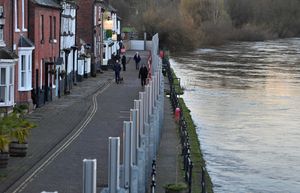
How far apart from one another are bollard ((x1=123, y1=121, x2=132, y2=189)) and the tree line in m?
99.9

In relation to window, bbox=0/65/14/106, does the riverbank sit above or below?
below

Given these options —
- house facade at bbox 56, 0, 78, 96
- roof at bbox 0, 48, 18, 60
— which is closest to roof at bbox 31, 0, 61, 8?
house facade at bbox 56, 0, 78, 96

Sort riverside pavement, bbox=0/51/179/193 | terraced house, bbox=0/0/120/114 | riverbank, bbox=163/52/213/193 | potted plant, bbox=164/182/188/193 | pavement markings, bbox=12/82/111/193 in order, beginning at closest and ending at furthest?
potted plant, bbox=164/182/188/193 → pavement markings, bbox=12/82/111/193 → riverside pavement, bbox=0/51/179/193 → riverbank, bbox=163/52/213/193 → terraced house, bbox=0/0/120/114

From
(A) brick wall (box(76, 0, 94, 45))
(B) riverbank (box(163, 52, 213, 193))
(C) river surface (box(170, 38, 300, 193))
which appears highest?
(A) brick wall (box(76, 0, 94, 45))

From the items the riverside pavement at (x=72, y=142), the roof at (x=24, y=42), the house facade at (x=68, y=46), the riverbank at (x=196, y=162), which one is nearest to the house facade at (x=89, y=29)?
the house facade at (x=68, y=46)

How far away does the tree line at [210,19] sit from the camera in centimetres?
11669

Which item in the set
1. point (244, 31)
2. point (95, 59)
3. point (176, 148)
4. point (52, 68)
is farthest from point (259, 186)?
point (244, 31)

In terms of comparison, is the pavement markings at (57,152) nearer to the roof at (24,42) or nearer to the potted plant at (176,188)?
the potted plant at (176,188)

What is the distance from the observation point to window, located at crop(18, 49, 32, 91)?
33.2m

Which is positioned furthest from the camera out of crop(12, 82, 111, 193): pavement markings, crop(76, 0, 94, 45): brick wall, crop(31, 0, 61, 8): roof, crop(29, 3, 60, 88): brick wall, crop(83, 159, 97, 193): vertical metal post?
crop(76, 0, 94, 45): brick wall

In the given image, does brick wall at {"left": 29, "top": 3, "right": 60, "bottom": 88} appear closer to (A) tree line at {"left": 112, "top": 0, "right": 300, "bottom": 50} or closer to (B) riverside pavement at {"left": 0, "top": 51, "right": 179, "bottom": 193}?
(B) riverside pavement at {"left": 0, "top": 51, "right": 179, "bottom": 193}

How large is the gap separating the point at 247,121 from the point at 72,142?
1604 cm

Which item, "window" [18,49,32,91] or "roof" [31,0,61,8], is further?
"roof" [31,0,61,8]

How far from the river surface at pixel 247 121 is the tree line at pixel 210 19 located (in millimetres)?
31966
